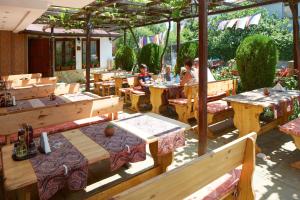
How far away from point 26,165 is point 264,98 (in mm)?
4483

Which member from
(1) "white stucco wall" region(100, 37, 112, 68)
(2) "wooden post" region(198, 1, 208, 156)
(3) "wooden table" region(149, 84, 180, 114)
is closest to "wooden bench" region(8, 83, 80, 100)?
(3) "wooden table" region(149, 84, 180, 114)

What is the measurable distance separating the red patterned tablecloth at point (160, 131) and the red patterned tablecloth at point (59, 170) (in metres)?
0.85

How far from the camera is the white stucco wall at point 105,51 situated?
737 inches

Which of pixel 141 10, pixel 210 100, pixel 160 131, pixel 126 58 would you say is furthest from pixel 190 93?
pixel 126 58

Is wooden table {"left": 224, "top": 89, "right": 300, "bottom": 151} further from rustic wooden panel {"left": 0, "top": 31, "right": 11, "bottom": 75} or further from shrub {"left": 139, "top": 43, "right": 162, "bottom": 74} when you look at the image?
rustic wooden panel {"left": 0, "top": 31, "right": 11, "bottom": 75}

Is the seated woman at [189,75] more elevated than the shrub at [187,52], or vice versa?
the shrub at [187,52]

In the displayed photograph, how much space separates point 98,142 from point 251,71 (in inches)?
204

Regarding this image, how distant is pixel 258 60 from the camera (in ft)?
22.5

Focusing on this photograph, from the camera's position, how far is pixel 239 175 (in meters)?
2.94

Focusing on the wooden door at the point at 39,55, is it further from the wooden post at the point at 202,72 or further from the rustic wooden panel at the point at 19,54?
the wooden post at the point at 202,72

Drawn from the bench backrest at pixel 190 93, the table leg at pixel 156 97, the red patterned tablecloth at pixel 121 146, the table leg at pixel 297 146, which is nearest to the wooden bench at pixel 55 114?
the red patterned tablecloth at pixel 121 146

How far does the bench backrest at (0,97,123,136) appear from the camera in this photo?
3832mm

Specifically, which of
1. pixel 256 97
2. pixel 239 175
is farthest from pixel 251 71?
pixel 239 175

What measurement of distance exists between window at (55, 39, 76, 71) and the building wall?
3.65 meters
